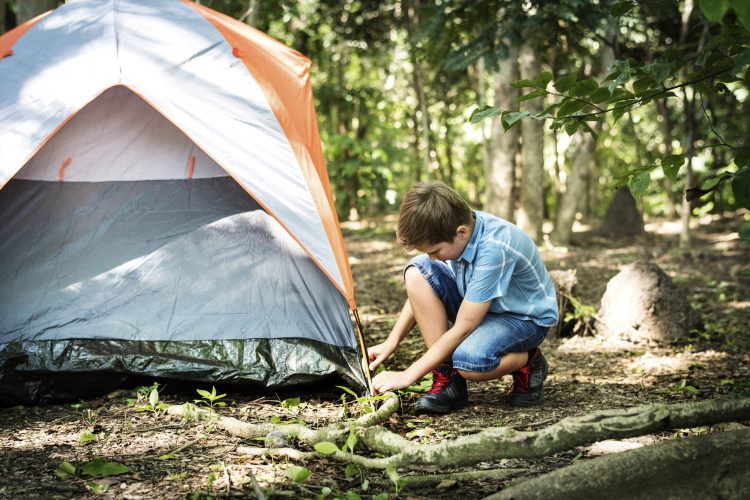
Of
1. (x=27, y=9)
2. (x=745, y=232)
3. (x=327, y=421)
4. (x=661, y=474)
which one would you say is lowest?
(x=327, y=421)

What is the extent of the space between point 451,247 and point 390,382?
553mm

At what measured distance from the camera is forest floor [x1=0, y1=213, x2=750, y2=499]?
194 cm

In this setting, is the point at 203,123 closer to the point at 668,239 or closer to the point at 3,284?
the point at 3,284

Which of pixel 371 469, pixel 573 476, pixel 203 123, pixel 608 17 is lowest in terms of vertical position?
pixel 371 469

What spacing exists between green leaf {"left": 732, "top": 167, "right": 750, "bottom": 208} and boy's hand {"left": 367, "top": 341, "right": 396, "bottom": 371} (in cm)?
141

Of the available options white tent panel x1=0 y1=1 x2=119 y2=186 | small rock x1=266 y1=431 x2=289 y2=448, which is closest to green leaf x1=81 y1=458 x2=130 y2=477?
small rock x1=266 y1=431 x2=289 y2=448

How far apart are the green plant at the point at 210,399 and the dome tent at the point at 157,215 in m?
0.09

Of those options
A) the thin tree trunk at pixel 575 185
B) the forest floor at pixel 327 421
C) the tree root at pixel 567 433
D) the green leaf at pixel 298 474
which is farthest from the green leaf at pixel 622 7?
the thin tree trunk at pixel 575 185

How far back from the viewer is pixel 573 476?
1.57m

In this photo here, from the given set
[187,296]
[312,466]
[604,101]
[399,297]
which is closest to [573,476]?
[312,466]

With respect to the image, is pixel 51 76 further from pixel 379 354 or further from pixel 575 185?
pixel 575 185

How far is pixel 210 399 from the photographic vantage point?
106 inches

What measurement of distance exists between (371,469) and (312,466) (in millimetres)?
182

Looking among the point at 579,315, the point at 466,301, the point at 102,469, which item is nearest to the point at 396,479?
the point at 466,301
